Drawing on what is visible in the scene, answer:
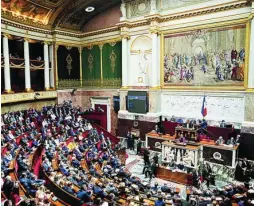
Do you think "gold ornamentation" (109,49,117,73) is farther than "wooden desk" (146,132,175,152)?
Yes

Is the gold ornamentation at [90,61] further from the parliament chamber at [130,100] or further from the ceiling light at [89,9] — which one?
the ceiling light at [89,9]

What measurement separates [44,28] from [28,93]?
5346mm

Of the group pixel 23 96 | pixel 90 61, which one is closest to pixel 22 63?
pixel 23 96

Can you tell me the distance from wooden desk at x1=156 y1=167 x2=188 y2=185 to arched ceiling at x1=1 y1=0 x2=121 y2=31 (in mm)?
13270

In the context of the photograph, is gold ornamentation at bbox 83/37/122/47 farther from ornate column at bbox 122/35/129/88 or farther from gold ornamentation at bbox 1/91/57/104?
gold ornamentation at bbox 1/91/57/104

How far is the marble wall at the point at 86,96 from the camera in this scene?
19078 mm

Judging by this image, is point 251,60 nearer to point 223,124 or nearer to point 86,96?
point 223,124

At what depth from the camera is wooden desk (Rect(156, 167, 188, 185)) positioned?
10.9 metres

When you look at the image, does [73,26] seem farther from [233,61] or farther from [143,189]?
[143,189]

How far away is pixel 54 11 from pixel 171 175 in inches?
576

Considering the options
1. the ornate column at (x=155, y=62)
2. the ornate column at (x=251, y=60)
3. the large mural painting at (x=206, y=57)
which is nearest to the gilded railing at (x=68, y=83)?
the ornate column at (x=155, y=62)

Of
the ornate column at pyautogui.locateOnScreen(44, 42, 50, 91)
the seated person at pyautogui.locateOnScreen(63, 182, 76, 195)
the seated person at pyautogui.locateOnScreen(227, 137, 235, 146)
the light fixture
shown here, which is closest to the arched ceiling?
the light fixture

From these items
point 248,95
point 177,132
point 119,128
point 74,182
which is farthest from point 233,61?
point 74,182

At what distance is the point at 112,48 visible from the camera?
19016mm
